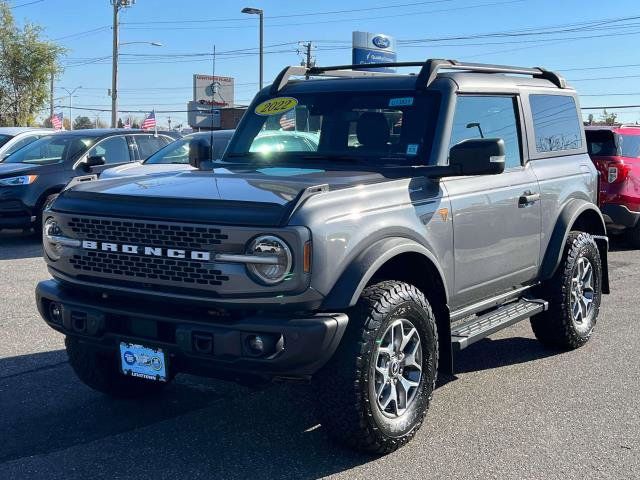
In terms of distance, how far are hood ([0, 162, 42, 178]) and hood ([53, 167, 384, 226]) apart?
24.4 feet

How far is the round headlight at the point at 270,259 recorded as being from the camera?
352 centimetres

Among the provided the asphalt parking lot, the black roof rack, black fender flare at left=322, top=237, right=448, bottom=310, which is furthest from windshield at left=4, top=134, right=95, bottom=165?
black fender flare at left=322, top=237, right=448, bottom=310

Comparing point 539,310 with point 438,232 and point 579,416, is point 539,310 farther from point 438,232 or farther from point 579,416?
point 438,232

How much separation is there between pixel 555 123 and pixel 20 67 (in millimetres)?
32943

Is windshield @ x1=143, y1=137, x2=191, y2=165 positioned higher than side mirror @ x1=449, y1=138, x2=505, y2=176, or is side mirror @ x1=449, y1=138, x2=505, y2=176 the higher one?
windshield @ x1=143, y1=137, x2=191, y2=165

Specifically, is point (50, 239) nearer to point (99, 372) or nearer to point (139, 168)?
point (99, 372)

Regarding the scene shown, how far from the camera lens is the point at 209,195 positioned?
12.7 feet

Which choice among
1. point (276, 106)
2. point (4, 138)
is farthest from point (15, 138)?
point (276, 106)

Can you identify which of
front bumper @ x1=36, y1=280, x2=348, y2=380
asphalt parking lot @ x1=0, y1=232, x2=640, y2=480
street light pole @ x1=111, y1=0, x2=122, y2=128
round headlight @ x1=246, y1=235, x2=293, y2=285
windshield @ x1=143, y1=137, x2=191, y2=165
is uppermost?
street light pole @ x1=111, y1=0, x2=122, y2=128

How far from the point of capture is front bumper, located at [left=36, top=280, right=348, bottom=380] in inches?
137

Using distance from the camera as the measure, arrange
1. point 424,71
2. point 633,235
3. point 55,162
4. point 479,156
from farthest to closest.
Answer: point 55,162 → point 633,235 → point 424,71 → point 479,156

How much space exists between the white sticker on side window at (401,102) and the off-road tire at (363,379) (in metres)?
1.38

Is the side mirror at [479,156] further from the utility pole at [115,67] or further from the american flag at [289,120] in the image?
the utility pole at [115,67]

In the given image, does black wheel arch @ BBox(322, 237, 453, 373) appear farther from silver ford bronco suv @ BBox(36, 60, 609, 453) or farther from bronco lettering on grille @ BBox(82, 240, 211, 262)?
bronco lettering on grille @ BBox(82, 240, 211, 262)
